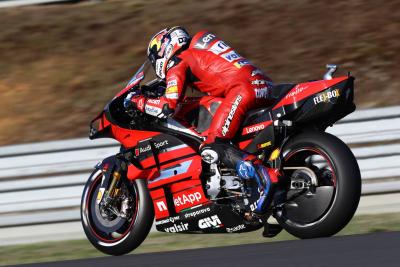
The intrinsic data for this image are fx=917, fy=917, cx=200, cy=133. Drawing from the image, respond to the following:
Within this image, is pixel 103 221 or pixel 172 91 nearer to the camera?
pixel 172 91

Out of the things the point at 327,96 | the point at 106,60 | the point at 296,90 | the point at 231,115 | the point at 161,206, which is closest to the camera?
the point at 327,96

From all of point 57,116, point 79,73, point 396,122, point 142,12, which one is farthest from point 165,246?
point 142,12

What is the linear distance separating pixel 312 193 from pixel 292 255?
0.96 m

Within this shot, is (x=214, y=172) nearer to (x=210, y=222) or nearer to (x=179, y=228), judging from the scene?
(x=210, y=222)

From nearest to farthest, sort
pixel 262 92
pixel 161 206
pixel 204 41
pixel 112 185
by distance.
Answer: pixel 262 92
pixel 204 41
pixel 161 206
pixel 112 185

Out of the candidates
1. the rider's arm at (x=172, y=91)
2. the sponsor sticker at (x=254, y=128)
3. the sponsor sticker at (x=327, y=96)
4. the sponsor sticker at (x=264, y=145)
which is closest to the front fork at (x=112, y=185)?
the rider's arm at (x=172, y=91)

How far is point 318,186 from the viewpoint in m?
6.46

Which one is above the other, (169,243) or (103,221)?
(103,221)

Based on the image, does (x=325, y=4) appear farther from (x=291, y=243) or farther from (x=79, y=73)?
(x=291, y=243)

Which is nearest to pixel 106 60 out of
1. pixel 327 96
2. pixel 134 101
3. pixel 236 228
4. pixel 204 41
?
pixel 134 101

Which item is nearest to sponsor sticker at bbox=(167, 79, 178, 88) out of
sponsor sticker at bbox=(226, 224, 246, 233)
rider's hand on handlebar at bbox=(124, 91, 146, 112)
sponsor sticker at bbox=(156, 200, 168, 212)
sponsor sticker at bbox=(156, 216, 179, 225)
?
rider's hand on handlebar at bbox=(124, 91, 146, 112)

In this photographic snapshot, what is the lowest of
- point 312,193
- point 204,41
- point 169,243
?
point 169,243

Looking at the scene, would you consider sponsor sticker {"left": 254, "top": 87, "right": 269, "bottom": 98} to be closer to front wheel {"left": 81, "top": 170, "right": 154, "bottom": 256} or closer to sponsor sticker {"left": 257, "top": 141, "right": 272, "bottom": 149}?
sponsor sticker {"left": 257, "top": 141, "right": 272, "bottom": 149}

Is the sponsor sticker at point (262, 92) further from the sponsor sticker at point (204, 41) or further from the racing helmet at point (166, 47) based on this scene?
the racing helmet at point (166, 47)
